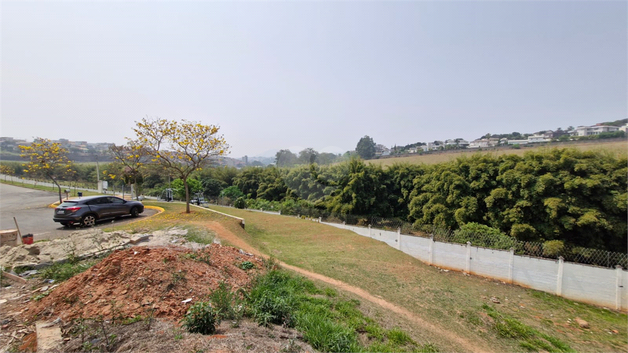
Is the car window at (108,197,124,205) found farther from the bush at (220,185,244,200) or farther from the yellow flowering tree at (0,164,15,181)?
the yellow flowering tree at (0,164,15,181)

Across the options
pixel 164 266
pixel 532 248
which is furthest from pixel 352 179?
pixel 164 266

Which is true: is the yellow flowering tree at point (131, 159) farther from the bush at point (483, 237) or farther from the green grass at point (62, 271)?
the bush at point (483, 237)

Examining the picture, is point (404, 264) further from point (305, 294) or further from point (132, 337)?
point (132, 337)

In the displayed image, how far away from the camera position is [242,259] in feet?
20.1

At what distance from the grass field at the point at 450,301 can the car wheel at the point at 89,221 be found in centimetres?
131

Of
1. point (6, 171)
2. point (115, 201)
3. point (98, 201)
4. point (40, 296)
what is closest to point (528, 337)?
point (40, 296)

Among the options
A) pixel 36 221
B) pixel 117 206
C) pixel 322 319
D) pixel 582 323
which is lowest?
pixel 582 323

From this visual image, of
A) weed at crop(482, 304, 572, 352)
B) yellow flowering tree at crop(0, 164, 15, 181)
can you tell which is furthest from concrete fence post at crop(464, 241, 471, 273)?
yellow flowering tree at crop(0, 164, 15, 181)

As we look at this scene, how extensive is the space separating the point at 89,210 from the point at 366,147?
33.3 m

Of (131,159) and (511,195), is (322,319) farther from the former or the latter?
(131,159)

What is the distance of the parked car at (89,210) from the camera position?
8047 millimetres

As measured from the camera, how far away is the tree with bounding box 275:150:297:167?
113 feet

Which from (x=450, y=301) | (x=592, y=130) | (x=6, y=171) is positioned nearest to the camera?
(x=450, y=301)

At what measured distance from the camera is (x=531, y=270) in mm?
8508
